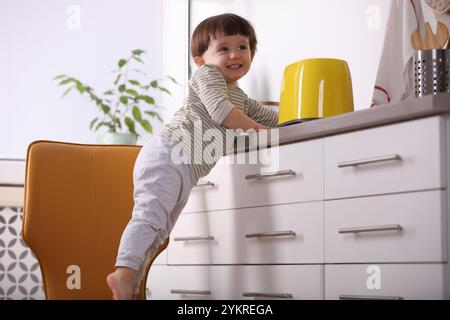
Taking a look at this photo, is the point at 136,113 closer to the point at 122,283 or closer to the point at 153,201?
the point at 153,201

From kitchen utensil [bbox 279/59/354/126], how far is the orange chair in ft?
1.90

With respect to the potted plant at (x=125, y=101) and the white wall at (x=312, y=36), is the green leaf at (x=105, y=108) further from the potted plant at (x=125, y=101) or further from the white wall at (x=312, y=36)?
the white wall at (x=312, y=36)

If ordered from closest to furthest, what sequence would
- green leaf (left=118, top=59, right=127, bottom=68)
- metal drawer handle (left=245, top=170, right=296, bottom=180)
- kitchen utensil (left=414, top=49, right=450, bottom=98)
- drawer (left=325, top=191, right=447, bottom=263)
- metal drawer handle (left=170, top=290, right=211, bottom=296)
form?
drawer (left=325, top=191, right=447, bottom=263) → kitchen utensil (left=414, top=49, right=450, bottom=98) → metal drawer handle (left=245, top=170, right=296, bottom=180) → metal drawer handle (left=170, top=290, right=211, bottom=296) → green leaf (left=118, top=59, right=127, bottom=68)

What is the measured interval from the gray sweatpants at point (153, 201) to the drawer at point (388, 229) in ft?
1.36

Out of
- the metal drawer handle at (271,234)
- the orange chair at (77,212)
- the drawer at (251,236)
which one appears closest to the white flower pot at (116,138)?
the orange chair at (77,212)

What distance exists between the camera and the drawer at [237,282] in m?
1.57

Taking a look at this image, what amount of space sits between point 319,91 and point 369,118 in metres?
0.33

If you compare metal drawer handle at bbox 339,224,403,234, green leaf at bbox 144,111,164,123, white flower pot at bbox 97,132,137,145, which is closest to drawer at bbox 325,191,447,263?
metal drawer handle at bbox 339,224,403,234

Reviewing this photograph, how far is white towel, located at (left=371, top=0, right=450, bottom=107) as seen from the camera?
1.76 meters

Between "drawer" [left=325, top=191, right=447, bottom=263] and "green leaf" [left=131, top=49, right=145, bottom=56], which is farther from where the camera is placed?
"green leaf" [left=131, top=49, right=145, bottom=56]

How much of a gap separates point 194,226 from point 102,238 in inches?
10.7

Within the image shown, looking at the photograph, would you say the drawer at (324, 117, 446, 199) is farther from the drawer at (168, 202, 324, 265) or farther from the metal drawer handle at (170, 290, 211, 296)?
the metal drawer handle at (170, 290, 211, 296)

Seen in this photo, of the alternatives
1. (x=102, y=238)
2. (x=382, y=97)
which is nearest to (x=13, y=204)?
(x=102, y=238)

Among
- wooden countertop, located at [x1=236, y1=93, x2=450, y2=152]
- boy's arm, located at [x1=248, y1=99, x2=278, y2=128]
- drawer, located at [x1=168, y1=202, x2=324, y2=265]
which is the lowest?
drawer, located at [x1=168, y1=202, x2=324, y2=265]
